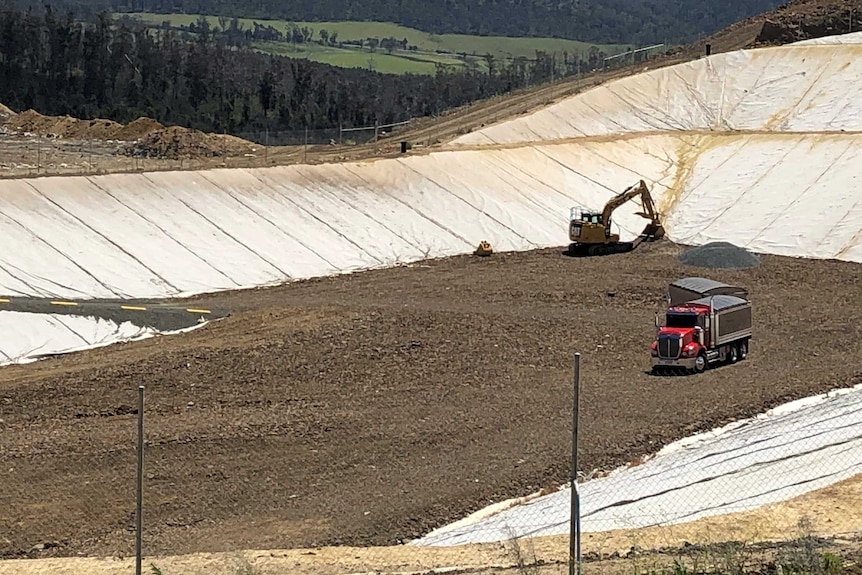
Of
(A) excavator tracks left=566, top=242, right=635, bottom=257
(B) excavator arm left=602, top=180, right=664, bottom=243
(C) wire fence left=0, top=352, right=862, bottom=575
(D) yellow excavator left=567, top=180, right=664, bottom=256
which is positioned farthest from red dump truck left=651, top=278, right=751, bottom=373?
(B) excavator arm left=602, top=180, right=664, bottom=243

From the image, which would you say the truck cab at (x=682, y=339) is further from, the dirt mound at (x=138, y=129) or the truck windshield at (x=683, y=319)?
the dirt mound at (x=138, y=129)

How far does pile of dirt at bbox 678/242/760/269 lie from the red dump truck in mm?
10373

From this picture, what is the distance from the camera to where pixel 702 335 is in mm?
30688

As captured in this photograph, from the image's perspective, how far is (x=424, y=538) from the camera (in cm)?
1912

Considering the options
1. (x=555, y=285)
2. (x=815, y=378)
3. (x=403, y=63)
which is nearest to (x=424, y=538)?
(x=815, y=378)

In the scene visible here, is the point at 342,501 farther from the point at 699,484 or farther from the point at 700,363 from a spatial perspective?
the point at 700,363

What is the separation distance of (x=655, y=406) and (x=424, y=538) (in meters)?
8.82

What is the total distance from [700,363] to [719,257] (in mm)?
13269

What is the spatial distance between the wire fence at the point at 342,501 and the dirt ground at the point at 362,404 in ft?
0.21

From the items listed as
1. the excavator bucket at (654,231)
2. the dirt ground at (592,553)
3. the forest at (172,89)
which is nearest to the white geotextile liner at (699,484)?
the dirt ground at (592,553)

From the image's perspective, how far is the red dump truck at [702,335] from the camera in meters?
30.1

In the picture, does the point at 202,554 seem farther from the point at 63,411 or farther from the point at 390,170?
the point at 390,170

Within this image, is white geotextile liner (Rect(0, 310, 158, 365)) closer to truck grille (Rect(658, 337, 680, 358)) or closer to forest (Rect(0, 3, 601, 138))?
truck grille (Rect(658, 337, 680, 358))

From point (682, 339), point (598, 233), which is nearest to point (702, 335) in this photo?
point (682, 339)
